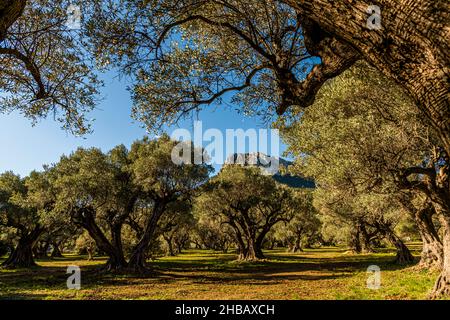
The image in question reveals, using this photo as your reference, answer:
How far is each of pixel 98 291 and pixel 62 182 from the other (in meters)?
14.4

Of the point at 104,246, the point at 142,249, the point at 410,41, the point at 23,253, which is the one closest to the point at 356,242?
the point at 142,249

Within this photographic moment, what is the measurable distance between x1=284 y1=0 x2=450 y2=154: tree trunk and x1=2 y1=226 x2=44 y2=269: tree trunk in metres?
54.7

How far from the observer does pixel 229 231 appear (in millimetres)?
69125

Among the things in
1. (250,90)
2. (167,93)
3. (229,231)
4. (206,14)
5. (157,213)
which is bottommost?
(229,231)

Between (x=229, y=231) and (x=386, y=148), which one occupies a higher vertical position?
(x=386, y=148)

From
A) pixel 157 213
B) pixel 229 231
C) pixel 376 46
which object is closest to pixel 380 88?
pixel 376 46

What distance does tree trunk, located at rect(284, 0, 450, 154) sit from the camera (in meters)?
4.00

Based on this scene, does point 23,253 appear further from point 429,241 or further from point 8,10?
point 429,241

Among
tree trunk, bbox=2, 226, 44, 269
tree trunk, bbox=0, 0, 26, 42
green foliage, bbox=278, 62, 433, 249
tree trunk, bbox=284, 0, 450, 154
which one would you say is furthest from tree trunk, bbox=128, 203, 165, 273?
tree trunk, bbox=284, 0, 450, 154

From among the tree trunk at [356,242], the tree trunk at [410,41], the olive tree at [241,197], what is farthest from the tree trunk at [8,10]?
the tree trunk at [356,242]

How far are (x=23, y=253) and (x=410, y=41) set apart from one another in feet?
185

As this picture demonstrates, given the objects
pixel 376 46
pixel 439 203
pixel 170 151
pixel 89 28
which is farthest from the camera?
pixel 170 151

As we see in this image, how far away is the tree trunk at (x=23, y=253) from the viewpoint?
45.8 meters

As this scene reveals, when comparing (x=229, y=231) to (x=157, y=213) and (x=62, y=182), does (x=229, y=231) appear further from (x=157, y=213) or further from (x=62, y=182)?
(x=62, y=182)
